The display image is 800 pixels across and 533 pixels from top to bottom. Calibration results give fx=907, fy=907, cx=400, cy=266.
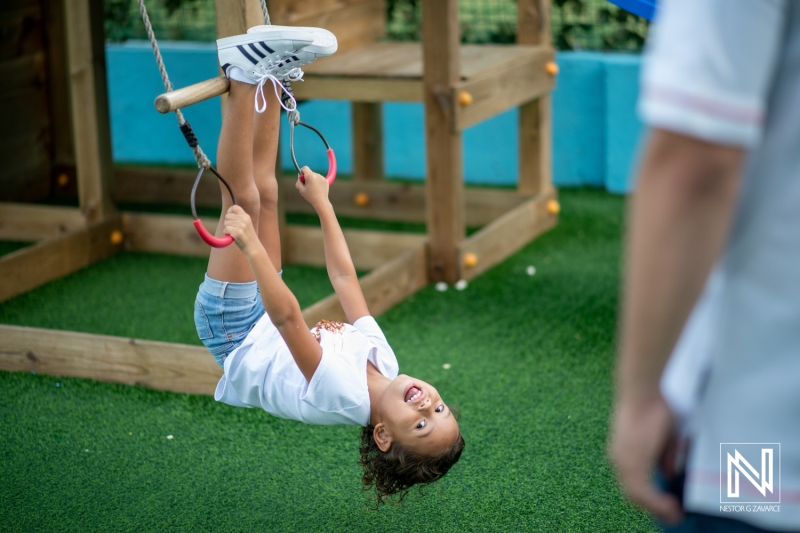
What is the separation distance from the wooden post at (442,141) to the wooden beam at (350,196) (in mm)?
784

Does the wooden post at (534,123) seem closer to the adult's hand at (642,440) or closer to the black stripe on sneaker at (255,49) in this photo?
the black stripe on sneaker at (255,49)

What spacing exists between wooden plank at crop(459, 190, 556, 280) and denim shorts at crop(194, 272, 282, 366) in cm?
186

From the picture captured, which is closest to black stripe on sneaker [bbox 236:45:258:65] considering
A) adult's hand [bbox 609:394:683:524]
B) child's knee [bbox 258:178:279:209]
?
child's knee [bbox 258:178:279:209]

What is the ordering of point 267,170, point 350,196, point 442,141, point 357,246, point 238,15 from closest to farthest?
point 267,170 < point 238,15 < point 442,141 < point 357,246 < point 350,196

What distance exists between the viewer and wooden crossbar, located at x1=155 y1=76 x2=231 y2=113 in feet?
6.30

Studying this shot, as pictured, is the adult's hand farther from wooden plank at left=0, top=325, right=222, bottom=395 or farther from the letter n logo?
wooden plank at left=0, top=325, right=222, bottom=395

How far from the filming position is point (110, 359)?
3.13m

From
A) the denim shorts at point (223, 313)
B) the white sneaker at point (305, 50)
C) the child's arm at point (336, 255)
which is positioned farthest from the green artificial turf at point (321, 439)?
the white sneaker at point (305, 50)

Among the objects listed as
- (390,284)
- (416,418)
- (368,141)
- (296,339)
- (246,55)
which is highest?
(246,55)

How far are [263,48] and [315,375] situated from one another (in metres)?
0.77

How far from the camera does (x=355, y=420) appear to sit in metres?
2.26

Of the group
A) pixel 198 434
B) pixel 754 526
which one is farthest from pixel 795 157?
pixel 198 434

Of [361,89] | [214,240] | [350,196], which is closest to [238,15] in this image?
[214,240]

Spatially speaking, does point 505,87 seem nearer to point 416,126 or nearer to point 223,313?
point 416,126
